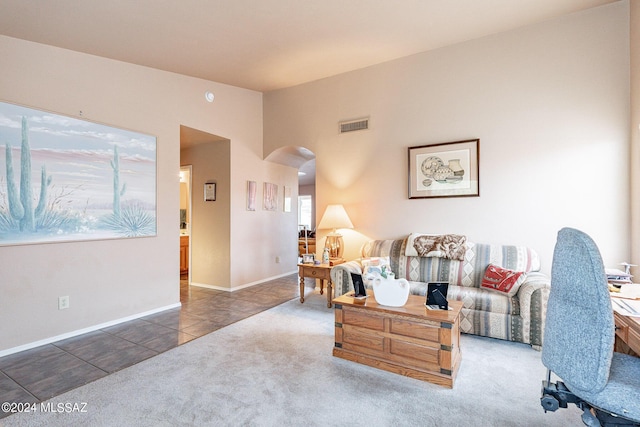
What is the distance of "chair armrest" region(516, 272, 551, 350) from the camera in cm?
266

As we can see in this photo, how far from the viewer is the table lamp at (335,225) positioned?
14.0 feet

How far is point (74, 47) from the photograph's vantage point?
3020 millimetres

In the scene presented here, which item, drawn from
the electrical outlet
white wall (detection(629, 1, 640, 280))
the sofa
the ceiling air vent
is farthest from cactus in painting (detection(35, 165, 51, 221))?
white wall (detection(629, 1, 640, 280))

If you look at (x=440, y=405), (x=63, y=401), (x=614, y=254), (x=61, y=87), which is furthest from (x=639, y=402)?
(x=61, y=87)

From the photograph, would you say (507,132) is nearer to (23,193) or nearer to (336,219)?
(336,219)

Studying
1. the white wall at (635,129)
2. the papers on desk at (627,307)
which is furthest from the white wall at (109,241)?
the white wall at (635,129)

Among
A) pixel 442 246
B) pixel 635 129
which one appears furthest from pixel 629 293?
pixel 635 129

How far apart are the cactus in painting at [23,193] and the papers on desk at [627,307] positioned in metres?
4.28

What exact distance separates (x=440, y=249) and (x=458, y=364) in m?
1.44

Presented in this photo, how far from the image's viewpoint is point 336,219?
4285mm

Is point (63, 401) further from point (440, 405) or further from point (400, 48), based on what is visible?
point (400, 48)

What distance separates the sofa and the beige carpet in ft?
0.64

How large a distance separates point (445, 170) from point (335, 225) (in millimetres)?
1609

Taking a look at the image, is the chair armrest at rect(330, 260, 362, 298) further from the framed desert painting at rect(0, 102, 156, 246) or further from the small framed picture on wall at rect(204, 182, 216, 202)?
the small framed picture on wall at rect(204, 182, 216, 202)
